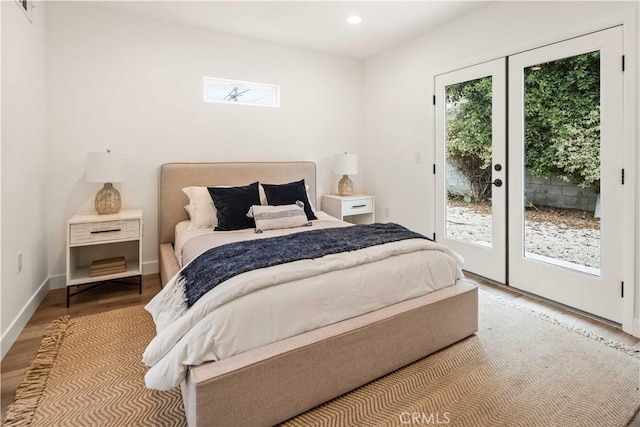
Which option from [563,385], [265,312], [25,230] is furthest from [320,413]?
[25,230]

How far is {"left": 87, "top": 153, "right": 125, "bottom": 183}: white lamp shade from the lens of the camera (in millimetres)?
2918

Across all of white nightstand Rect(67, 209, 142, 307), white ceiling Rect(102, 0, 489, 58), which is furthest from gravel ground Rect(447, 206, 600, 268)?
white nightstand Rect(67, 209, 142, 307)

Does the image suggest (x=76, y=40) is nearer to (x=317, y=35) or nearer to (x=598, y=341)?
(x=317, y=35)

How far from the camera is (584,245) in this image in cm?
260

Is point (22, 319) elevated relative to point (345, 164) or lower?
lower

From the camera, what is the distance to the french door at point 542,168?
7.89ft

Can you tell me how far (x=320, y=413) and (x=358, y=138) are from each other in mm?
3852

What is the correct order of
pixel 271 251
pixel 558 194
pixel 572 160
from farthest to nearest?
pixel 558 194 < pixel 572 160 < pixel 271 251

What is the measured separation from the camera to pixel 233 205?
3.04 metres

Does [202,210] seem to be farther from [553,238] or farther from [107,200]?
[553,238]

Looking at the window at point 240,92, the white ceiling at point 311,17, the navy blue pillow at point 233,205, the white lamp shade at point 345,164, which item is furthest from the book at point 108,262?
the white lamp shade at point 345,164

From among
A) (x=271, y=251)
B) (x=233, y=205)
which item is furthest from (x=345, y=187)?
(x=271, y=251)

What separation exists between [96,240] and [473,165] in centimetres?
353

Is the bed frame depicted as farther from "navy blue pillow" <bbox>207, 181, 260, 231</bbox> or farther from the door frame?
"navy blue pillow" <bbox>207, 181, 260, 231</bbox>
